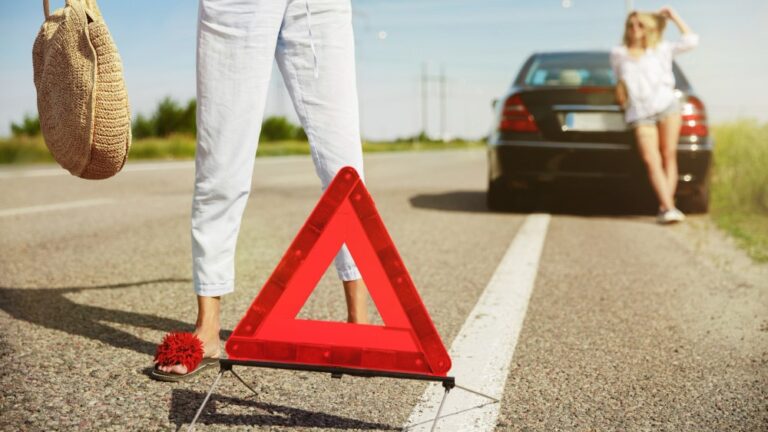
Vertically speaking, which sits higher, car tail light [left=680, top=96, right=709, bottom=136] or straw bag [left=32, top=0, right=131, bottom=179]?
straw bag [left=32, top=0, right=131, bottom=179]

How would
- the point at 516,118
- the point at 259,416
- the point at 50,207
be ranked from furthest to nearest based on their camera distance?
the point at 50,207 → the point at 516,118 → the point at 259,416

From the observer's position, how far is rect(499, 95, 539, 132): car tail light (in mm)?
7565

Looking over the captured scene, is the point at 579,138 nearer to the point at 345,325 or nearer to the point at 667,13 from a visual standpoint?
the point at 667,13

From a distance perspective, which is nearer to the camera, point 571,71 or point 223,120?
point 223,120

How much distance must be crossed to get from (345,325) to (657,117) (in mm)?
→ 5684

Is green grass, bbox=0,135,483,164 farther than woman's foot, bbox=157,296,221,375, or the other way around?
green grass, bbox=0,135,483,164

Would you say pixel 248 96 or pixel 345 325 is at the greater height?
pixel 248 96

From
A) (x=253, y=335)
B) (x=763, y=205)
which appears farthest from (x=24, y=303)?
(x=763, y=205)

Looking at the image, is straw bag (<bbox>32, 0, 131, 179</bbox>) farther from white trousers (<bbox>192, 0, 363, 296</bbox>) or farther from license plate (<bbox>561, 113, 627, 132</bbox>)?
license plate (<bbox>561, 113, 627, 132</bbox>)

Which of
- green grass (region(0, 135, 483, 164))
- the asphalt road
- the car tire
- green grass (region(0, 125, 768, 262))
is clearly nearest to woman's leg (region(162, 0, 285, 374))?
the asphalt road

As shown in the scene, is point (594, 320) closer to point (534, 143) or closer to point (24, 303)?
point (24, 303)

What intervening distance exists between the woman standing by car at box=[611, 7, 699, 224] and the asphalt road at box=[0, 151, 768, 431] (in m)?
0.48

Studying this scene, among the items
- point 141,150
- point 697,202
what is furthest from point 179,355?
point 141,150

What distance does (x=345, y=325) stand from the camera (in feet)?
7.14
